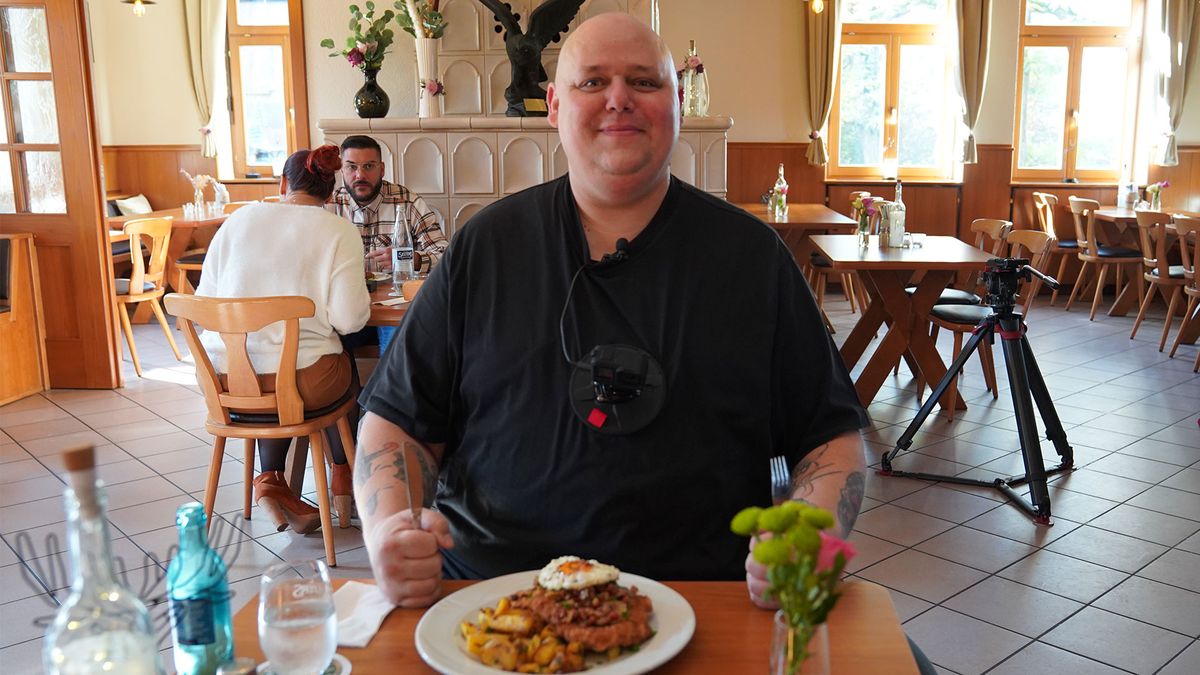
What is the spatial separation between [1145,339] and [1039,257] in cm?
239

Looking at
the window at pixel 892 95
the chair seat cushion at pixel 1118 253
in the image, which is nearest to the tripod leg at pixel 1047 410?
the chair seat cushion at pixel 1118 253

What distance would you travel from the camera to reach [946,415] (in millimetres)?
5121

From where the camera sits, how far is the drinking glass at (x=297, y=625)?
1.04 metres

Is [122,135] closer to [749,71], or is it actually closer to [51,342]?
[51,342]

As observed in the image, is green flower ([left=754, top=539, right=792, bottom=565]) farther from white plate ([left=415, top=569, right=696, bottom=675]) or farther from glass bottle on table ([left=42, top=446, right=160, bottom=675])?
glass bottle on table ([left=42, top=446, right=160, bottom=675])

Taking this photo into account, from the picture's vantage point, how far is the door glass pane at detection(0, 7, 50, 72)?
5.46m

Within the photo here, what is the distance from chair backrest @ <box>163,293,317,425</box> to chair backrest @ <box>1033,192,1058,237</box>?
7.37 metres

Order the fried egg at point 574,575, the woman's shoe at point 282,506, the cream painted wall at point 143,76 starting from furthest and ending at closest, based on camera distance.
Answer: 1. the cream painted wall at point 143,76
2. the woman's shoe at point 282,506
3. the fried egg at point 574,575

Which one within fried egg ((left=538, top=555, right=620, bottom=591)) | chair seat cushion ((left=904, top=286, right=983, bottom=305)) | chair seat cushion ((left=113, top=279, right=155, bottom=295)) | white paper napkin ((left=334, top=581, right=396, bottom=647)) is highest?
fried egg ((left=538, top=555, right=620, bottom=591))

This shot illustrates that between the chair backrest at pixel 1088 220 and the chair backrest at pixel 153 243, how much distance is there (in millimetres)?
6847

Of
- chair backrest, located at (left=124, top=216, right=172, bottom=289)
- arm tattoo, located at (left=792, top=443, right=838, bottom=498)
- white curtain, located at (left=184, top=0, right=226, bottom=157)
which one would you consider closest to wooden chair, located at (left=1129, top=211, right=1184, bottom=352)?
arm tattoo, located at (left=792, top=443, right=838, bottom=498)

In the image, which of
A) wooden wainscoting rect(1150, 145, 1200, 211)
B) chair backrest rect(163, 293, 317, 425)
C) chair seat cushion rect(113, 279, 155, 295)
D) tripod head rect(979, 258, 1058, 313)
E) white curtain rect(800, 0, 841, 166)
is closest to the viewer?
chair backrest rect(163, 293, 317, 425)

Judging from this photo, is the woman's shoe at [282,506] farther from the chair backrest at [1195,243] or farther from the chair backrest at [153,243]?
the chair backrest at [1195,243]

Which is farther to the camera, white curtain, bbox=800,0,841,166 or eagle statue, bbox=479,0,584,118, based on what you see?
white curtain, bbox=800,0,841,166
